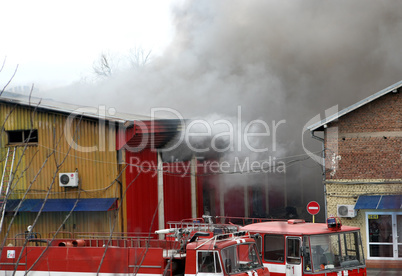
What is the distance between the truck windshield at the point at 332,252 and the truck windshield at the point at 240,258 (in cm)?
100

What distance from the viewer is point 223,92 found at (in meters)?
22.5

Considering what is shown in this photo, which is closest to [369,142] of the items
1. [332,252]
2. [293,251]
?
[332,252]

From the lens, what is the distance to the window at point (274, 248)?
10586mm

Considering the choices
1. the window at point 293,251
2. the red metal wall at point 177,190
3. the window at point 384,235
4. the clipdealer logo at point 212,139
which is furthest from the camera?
the red metal wall at point 177,190

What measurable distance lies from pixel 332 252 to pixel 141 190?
7.92 meters

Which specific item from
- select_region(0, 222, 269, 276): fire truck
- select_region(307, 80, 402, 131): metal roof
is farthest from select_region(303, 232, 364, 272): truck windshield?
select_region(307, 80, 402, 131): metal roof

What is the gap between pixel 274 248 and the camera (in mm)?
10742

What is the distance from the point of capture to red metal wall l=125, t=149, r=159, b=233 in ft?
53.8

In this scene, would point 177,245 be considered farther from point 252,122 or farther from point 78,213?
point 252,122

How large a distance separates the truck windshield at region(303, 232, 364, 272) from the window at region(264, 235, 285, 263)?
0.54 metres

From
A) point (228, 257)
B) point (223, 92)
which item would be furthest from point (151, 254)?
point (223, 92)

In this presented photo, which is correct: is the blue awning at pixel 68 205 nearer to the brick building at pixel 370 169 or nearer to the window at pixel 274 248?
the window at pixel 274 248

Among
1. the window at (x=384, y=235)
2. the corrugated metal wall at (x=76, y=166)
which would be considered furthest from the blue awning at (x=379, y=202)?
the corrugated metal wall at (x=76, y=166)

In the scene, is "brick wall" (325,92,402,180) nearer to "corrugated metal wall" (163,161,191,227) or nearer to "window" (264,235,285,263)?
"corrugated metal wall" (163,161,191,227)
